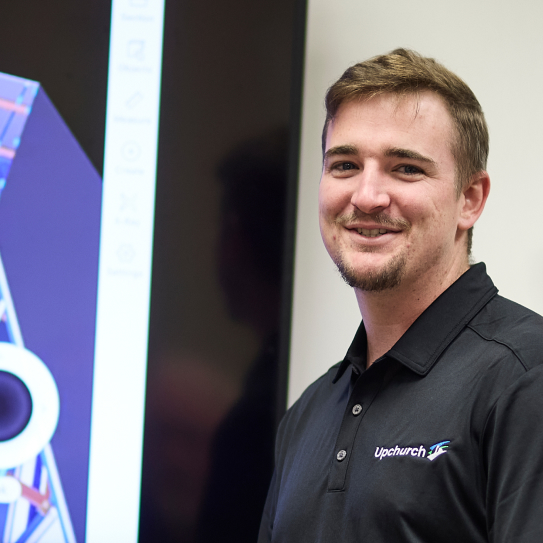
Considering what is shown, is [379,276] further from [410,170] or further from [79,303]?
[79,303]

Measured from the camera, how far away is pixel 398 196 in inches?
37.9

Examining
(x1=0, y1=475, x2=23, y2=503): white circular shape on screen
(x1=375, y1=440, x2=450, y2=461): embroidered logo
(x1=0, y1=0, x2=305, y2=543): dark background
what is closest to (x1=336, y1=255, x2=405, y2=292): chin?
(x1=375, y1=440, x2=450, y2=461): embroidered logo

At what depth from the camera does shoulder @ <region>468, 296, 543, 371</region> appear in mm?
820

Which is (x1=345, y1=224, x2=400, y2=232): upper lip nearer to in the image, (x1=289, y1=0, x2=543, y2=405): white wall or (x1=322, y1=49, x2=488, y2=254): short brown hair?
(x1=322, y1=49, x2=488, y2=254): short brown hair

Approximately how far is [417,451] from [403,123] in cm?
47

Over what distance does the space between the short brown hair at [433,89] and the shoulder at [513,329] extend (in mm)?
150

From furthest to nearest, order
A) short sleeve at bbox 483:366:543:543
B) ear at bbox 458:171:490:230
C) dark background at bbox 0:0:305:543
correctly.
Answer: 1. dark background at bbox 0:0:305:543
2. ear at bbox 458:171:490:230
3. short sleeve at bbox 483:366:543:543

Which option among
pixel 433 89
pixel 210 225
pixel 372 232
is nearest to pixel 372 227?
pixel 372 232

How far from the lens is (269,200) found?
4.40 feet

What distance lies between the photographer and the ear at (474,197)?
3.35 feet

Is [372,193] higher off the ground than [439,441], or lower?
higher

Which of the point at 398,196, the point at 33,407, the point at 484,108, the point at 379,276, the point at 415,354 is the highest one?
the point at 484,108

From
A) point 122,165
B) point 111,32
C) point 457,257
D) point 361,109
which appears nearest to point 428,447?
point 457,257

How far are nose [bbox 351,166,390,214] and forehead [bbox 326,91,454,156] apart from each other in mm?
45
